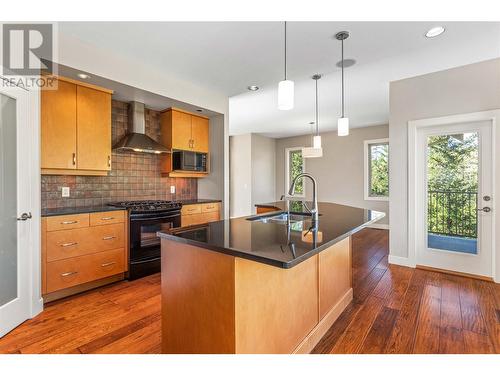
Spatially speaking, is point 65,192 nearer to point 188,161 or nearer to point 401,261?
point 188,161

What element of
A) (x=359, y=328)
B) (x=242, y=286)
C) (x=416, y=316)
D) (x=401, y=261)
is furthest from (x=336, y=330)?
(x=401, y=261)

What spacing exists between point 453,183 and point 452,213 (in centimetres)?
39

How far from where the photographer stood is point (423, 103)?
11.1ft

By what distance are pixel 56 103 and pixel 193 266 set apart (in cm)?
254

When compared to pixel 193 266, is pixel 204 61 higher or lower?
higher

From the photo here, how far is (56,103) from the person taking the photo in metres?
2.67

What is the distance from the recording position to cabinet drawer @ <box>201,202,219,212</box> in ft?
12.9

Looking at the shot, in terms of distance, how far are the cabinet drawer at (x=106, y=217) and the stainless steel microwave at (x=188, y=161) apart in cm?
115

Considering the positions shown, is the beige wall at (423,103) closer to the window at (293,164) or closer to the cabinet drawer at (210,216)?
the cabinet drawer at (210,216)

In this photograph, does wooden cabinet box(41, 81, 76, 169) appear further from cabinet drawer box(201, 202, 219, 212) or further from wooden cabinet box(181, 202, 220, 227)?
cabinet drawer box(201, 202, 219, 212)

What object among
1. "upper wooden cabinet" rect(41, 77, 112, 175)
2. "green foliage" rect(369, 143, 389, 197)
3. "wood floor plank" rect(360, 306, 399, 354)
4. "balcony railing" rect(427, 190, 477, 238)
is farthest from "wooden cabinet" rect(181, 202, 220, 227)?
"green foliage" rect(369, 143, 389, 197)

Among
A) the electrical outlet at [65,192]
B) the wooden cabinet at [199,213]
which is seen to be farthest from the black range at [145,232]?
the electrical outlet at [65,192]
